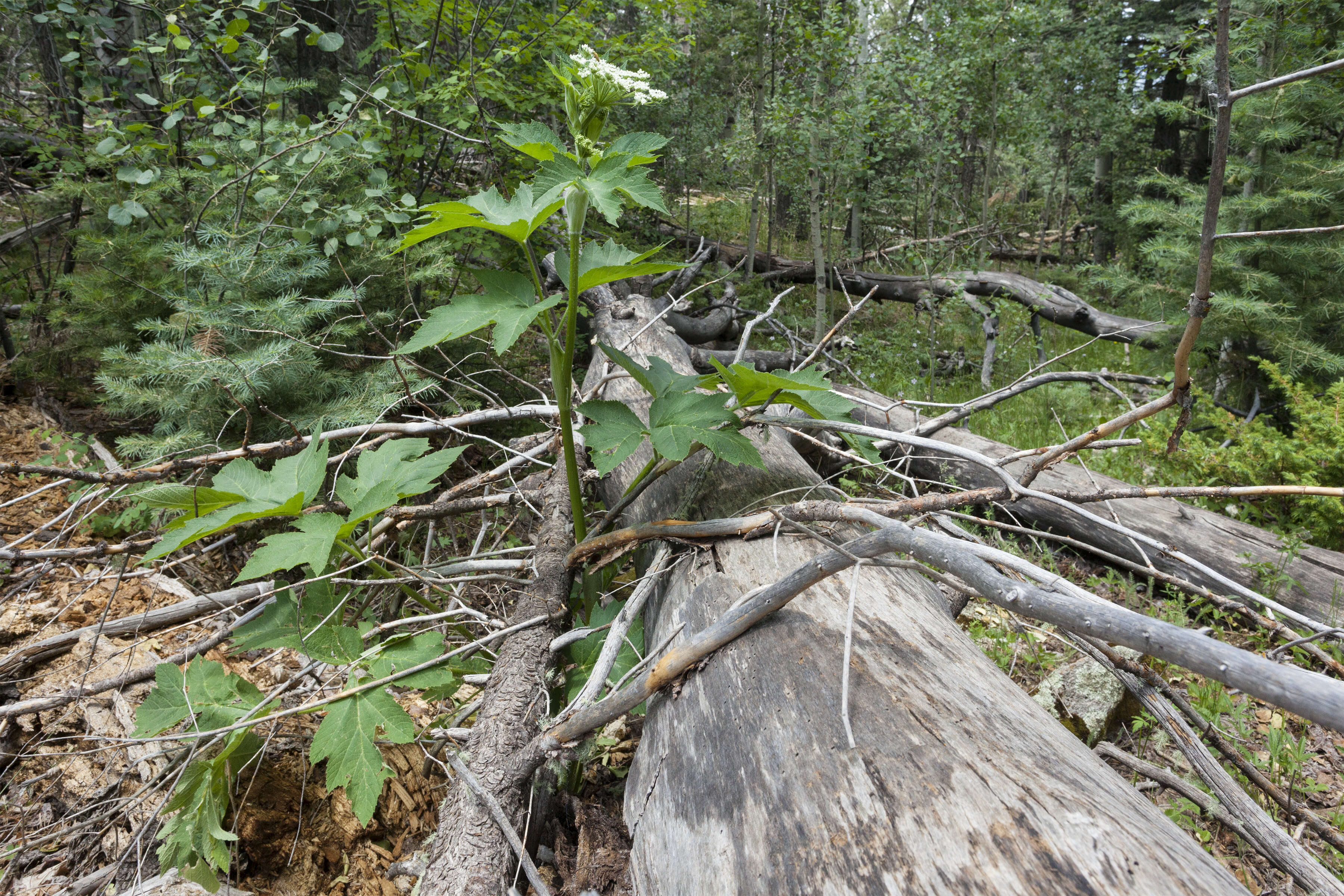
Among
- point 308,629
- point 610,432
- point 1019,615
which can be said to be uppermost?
point 610,432

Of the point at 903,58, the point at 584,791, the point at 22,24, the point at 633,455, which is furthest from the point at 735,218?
the point at 584,791

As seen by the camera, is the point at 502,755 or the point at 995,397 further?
the point at 995,397

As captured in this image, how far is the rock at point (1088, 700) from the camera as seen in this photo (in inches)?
86.2

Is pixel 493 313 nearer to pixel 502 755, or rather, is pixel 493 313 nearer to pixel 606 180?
pixel 606 180

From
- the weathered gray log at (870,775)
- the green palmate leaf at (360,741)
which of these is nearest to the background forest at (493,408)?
the green palmate leaf at (360,741)

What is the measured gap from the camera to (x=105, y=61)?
4.07 metres

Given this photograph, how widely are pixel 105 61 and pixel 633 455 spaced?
14.7 feet

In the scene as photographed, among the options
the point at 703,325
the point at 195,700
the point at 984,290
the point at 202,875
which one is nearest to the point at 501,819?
the point at 202,875

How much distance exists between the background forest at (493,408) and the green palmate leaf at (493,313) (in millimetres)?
13

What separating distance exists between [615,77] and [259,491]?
1219 millimetres

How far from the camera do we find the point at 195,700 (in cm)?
146

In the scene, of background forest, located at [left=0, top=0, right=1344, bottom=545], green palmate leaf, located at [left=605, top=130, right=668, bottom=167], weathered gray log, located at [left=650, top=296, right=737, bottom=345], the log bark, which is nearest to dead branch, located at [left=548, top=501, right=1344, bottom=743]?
the log bark

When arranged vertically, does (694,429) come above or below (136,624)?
above

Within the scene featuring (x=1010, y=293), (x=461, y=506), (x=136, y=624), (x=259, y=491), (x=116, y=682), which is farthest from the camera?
(x=1010, y=293)
